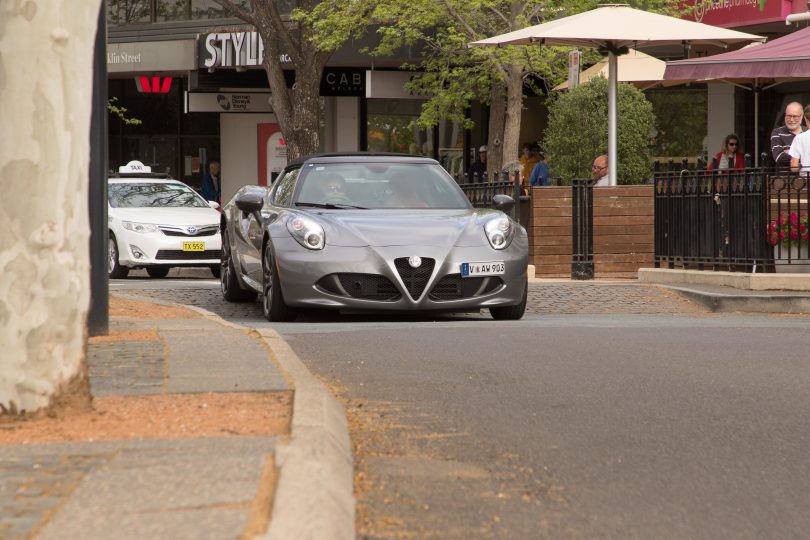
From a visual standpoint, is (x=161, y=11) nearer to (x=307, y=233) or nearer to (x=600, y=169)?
(x=600, y=169)

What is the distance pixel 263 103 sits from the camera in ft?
115

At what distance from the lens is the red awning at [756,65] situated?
614 inches

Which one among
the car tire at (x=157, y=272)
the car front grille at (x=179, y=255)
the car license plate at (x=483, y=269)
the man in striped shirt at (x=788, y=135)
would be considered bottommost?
the car tire at (x=157, y=272)

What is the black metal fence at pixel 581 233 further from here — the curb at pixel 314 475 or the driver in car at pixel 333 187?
the curb at pixel 314 475

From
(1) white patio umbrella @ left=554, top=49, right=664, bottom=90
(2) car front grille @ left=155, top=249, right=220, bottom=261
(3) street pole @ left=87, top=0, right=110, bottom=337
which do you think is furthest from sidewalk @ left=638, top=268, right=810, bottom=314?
(2) car front grille @ left=155, top=249, right=220, bottom=261

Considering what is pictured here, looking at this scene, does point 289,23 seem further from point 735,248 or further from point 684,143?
point 735,248

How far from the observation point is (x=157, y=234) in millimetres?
19391

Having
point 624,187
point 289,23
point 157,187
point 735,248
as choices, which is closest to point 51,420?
A: point 735,248

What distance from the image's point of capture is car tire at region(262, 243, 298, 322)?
38.2 ft

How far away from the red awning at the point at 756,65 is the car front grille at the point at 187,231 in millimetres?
6787

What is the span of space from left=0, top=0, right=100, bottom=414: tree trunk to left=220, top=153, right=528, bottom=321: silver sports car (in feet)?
18.1

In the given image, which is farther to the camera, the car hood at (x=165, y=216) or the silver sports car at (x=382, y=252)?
the car hood at (x=165, y=216)

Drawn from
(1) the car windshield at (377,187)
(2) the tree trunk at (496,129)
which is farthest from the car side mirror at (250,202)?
(2) the tree trunk at (496,129)

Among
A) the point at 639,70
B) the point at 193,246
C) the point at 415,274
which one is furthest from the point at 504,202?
the point at 639,70
